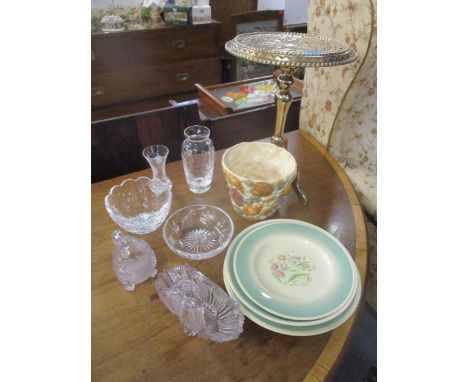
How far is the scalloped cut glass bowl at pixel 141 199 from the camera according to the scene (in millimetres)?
732

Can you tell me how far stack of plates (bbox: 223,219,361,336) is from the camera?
0.50 m

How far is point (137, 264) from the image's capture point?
0.61 metres

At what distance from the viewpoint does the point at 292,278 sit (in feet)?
1.89

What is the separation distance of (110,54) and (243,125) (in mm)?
1596

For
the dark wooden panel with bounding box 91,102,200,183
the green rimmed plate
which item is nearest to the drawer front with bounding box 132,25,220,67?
the dark wooden panel with bounding box 91,102,200,183

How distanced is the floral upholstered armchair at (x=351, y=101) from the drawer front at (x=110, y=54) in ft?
5.81

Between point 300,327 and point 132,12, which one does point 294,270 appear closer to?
point 300,327

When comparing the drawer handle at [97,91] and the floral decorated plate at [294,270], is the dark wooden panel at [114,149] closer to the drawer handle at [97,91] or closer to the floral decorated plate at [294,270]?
the floral decorated plate at [294,270]

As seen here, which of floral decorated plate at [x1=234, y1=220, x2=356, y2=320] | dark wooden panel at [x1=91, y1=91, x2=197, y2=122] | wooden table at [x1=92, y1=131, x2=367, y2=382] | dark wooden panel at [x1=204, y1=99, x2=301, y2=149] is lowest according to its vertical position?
dark wooden panel at [x1=91, y1=91, x2=197, y2=122]

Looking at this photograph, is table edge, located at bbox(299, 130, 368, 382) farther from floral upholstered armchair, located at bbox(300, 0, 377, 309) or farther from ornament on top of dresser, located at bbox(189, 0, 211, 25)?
ornament on top of dresser, located at bbox(189, 0, 211, 25)

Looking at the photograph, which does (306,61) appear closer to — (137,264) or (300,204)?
(300,204)

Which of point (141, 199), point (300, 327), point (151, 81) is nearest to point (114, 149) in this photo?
point (141, 199)

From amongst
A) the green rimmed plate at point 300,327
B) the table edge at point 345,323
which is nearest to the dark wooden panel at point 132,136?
the table edge at point 345,323

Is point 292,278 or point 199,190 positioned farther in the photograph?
point 199,190
